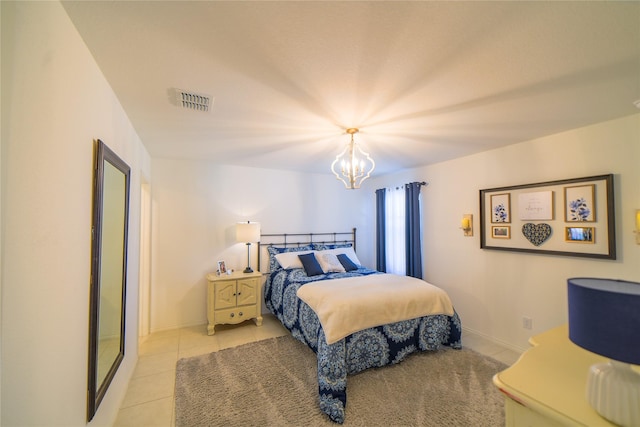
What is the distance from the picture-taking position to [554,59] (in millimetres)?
1421

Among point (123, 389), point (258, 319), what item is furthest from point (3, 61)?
point (258, 319)

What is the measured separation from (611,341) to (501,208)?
263cm

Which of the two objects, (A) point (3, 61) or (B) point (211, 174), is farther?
(B) point (211, 174)

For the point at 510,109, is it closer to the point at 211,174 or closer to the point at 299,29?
the point at 299,29

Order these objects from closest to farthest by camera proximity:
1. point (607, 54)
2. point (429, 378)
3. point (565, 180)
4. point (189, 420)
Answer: point (607, 54) < point (189, 420) < point (429, 378) < point (565, 180)

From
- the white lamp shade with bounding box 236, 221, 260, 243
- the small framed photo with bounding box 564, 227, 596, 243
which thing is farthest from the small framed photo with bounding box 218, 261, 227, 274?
the small framed photo with bounding box 564, 227, 596, 243

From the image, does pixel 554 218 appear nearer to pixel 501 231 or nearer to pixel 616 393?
pixel 501 231

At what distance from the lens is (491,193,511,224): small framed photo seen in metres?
3.00

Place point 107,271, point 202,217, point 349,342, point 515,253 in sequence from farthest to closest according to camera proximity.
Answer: point 202,217 < point 515,253 < point 349,342 < point 107,271

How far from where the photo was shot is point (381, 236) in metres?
4.70

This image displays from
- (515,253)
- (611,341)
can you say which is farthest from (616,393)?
(515,253)

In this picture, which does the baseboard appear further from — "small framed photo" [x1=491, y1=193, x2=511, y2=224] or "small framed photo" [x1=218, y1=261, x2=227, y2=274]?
"small framed photo" [x1=218, y1=261, x2=227, y2=274]

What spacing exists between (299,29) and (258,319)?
3.52 m

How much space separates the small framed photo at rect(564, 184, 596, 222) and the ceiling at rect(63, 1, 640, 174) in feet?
2.01
